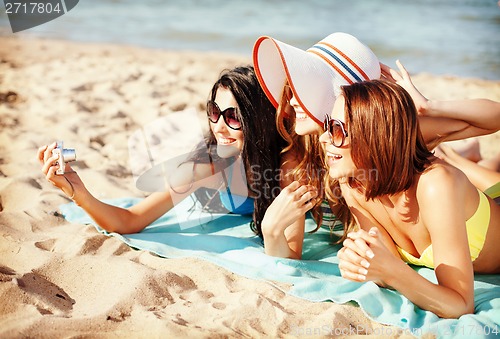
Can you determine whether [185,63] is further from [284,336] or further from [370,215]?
[284,336]

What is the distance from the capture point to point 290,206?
2.90 meters

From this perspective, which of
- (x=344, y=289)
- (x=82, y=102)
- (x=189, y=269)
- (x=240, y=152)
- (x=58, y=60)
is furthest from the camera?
(x=58, y=60)

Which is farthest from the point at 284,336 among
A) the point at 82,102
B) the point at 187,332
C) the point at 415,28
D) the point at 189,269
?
the point at 415,28

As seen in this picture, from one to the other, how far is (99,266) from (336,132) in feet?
4.30

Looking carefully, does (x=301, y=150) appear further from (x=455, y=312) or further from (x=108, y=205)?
(x=455, y=312)

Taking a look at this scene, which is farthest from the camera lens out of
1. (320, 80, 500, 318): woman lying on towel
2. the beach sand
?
(320, 80, 500, 318): woman lying on towel

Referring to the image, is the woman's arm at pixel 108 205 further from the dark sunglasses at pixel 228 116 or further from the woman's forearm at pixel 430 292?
the woman's forearm at pixel 430 292

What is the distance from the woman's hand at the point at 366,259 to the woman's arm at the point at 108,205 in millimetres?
1450

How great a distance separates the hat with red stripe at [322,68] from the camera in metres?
2.86

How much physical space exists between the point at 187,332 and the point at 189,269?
694 millimetres

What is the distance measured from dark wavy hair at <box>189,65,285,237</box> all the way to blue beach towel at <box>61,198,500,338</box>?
1.07 ft

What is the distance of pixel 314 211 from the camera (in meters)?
3.44

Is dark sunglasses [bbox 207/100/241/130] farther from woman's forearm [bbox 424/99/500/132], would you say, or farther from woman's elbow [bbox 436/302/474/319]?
woman's elbow [bbox 436/302/474/319]

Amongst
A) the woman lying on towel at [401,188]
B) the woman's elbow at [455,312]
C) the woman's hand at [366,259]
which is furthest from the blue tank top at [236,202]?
the woman's elbow at [455,312]
